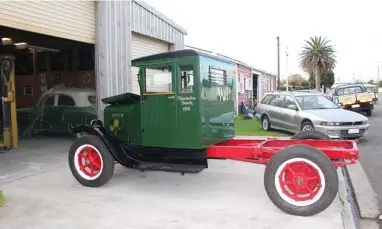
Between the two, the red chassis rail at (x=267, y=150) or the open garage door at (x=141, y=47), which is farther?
the open garage door at (x=141, y=47)

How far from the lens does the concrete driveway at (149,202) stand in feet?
14.2

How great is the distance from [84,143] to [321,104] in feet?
28.5

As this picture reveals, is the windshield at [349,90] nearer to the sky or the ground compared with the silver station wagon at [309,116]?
nearer to the sky

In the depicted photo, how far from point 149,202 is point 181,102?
5.02ft

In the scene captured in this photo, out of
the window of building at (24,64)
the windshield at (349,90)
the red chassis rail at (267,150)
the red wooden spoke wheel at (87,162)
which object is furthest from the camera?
the windshield at (349,90)

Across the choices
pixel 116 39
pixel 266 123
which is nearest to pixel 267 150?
pixel 116 39

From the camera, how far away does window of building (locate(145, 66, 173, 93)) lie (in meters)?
5.31

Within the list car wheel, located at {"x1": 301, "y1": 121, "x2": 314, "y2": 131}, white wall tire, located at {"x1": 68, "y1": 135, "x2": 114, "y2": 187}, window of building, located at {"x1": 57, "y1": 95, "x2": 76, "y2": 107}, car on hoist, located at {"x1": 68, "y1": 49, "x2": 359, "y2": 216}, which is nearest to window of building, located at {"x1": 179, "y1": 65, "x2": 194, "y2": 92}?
car on hoist, located at {"x1": 68, "y1": 49, "x2": 359, "y2": 216}

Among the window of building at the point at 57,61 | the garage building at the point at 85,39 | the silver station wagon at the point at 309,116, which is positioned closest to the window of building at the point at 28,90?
the garage building at the point at 85,39

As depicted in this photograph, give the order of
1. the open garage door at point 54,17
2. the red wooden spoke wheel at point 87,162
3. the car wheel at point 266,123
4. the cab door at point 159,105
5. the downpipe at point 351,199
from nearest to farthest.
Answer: the downpipe at point 351,199 → the cab door at point 159,105 → the red wooden spoke wheel at point 87,162 → the open garage door at point 54,17 → the car wheel at point 266,123

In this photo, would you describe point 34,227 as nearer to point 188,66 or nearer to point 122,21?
point 188,66

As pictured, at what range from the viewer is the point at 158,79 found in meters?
5.44

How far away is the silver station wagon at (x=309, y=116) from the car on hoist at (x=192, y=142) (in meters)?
4.57

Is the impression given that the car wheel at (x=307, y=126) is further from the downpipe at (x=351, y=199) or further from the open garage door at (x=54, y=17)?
the open garage door at (x=54, y=17)
